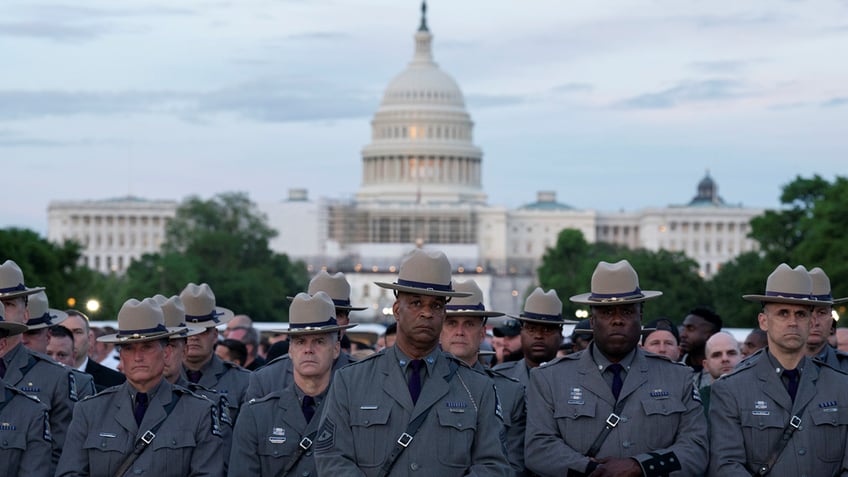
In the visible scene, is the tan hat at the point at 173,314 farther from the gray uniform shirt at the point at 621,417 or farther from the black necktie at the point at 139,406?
the gray uniform shirt at the point at 621,417

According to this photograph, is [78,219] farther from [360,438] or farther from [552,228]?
[360,438]

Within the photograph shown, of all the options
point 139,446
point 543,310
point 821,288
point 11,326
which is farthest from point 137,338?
point 821,288

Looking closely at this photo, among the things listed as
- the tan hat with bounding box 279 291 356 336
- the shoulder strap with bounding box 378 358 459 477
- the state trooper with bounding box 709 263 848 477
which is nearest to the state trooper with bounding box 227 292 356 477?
the tan hat with bounding box 279 291 356 336

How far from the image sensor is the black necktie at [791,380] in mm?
13143

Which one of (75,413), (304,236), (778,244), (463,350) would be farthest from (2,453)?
(304,236)

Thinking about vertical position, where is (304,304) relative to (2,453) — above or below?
above

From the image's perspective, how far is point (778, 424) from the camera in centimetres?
1295

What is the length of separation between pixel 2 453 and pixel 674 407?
15.0 ft

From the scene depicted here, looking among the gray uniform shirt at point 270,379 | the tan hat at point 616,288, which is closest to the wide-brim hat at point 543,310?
the gray uniform shirt at point 270,379

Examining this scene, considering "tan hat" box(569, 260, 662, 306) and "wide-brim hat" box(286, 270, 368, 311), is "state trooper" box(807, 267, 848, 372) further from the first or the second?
"wide-brim hat" box(286, 270, 368, 311)

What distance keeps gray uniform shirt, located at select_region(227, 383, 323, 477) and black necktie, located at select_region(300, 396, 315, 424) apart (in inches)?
1.4

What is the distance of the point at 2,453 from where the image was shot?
1320cm

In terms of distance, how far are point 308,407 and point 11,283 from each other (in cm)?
270

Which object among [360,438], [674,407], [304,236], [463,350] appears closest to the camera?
[360,438]
